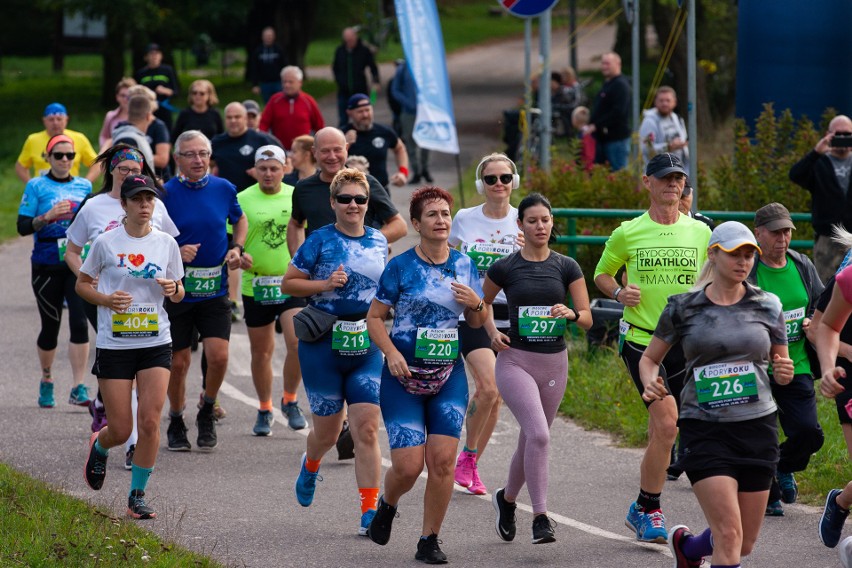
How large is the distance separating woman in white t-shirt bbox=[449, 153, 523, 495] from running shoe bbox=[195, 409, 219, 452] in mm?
2056

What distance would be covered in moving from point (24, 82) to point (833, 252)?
39.1 metres

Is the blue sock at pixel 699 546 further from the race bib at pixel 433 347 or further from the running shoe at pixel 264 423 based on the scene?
the running shoe at pixel 264 423

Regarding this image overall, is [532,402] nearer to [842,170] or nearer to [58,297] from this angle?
[58,297]

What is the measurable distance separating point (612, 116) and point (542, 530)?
1290 cm

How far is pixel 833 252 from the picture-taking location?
504 inches

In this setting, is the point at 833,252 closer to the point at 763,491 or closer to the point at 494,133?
the point at 763,491

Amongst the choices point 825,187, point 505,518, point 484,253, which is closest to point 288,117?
point 825,187

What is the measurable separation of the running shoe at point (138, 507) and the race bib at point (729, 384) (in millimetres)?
3450

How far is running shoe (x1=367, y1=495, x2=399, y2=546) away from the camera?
25.5 ft

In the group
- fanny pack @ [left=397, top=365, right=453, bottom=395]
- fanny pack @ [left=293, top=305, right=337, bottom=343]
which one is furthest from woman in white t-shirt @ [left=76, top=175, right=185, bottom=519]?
fanny pack @ [left=397, top=365, right=453, bottom=395]

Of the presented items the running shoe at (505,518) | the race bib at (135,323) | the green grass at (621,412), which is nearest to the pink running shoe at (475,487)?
the running shoe at (505,518)

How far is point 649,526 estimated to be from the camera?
809 cm

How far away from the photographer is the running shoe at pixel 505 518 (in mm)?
8148

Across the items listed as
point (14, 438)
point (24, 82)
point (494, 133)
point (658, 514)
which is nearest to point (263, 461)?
point (14, 438)
